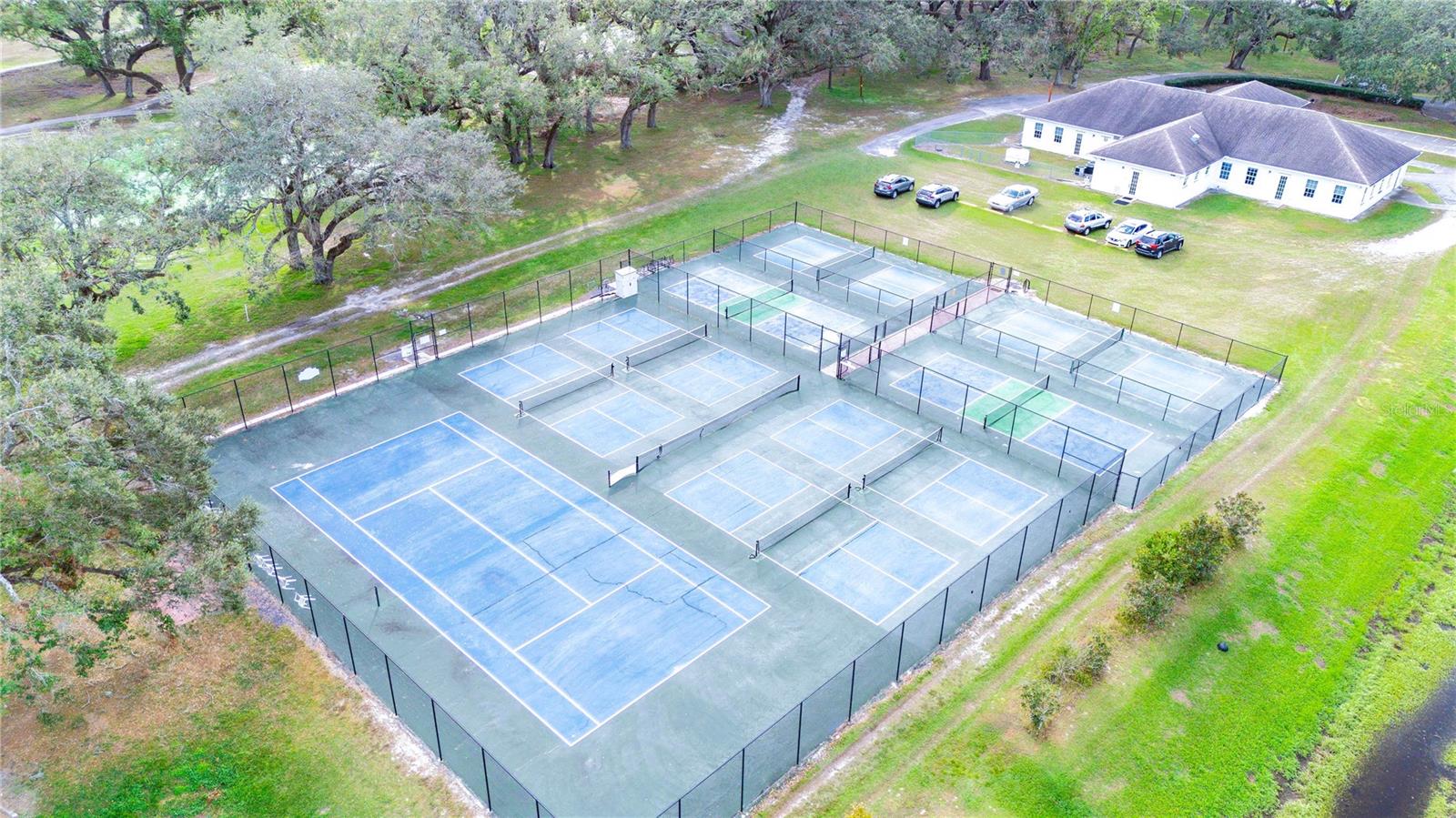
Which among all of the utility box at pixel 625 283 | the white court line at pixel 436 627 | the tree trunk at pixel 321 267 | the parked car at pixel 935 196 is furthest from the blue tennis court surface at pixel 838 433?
the tree trunk at pixel 321 267

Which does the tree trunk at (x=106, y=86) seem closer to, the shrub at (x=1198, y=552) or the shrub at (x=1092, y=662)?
the shrub at (x=1092, y=662)

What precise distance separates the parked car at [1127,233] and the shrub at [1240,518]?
23.7 m

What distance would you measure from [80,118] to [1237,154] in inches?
2853

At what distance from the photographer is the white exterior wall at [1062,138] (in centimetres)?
6300

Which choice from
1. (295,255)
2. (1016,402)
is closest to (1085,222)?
(1016,402)

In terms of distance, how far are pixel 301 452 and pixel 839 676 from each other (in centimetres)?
2015

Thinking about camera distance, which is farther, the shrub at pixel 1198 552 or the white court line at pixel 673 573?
the shrub at pixel 1198 552

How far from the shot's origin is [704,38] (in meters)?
62.1

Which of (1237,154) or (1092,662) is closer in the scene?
(1092,662)

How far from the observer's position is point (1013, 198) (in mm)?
54938

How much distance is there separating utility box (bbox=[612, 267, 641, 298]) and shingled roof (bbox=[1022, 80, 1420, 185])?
31162 millimetres

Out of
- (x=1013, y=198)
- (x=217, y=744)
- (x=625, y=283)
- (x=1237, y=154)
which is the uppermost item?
(x=1237, y=154)

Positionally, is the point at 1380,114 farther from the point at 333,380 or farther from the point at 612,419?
the point at 333,380

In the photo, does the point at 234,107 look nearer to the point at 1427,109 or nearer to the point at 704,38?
the point at 704,38
